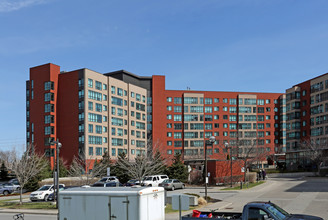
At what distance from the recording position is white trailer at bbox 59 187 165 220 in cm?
1341

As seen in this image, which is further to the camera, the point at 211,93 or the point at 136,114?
the point at 211,93

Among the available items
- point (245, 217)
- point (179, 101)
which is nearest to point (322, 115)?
point (179, 101)

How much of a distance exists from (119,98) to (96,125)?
11438 millimetres

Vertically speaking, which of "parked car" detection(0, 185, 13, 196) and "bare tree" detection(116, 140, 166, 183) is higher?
"bare tree" detection(116, 140, 166, 183)

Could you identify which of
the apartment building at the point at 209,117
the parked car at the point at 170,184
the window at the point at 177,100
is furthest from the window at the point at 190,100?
the parked car at the point at 170,184

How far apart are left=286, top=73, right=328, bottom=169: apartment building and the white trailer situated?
7060 cm

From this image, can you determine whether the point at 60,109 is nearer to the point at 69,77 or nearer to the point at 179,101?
the point at 69,77

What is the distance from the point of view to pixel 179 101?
11200 cm

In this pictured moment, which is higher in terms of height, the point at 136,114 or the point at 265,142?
the point at 136,114

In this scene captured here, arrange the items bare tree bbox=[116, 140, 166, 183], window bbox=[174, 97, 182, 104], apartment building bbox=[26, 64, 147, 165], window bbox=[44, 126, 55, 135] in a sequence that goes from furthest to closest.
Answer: window bbox=[174, 97, 182, 104]
window bbox=[44, 126, 55, 135]
apartment building bbox=[26, 64, 147, 165]
bare tree bbox=[116, 140, 166, 183]

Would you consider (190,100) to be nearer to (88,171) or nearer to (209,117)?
(209,117)

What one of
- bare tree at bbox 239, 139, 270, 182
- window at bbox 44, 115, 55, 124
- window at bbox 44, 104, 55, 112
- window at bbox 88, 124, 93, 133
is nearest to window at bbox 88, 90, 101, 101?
window at bbox 88, 124, 93, 133

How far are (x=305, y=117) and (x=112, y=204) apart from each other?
298 ft

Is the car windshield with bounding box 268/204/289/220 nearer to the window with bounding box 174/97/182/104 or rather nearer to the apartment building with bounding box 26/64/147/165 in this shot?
the apartment building with bounding box 26/64/147/165
